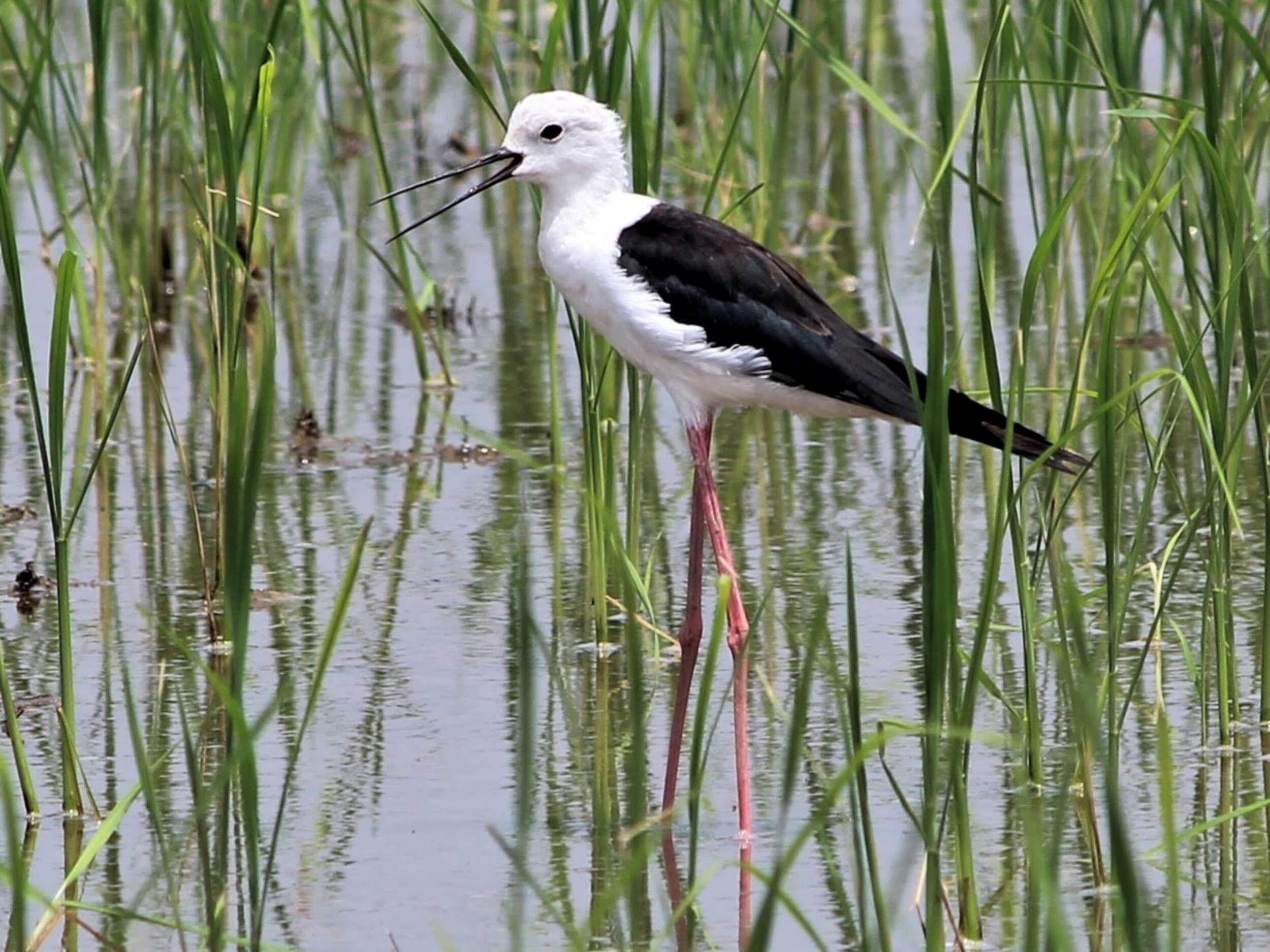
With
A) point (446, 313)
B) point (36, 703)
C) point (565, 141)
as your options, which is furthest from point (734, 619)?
point (446, 313)

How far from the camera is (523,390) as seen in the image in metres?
7.58

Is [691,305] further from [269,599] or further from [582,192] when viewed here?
[269,599]

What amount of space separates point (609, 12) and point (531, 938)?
6839mm

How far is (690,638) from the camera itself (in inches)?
201

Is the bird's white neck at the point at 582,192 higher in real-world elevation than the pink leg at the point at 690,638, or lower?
higher

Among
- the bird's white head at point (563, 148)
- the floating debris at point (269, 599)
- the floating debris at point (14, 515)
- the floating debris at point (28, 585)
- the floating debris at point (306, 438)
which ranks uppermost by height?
the bird's white head at point (563, 148)

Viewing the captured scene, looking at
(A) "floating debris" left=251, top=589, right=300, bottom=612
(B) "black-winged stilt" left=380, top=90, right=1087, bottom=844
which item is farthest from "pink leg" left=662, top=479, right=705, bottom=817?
(A) "floating debris" left=251, top=589, right=300, bottom=612

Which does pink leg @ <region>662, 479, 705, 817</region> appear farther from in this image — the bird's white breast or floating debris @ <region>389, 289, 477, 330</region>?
floating debris @ <region>389, 289, 477, 330</region>

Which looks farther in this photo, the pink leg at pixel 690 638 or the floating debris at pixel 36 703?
the floating debris at pixel 36 703

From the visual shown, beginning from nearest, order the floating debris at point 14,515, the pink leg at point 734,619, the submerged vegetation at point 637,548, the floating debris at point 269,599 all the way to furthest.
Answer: the submerged vegetation at point 637,548 < the pink leg at point 734,619 < the floating debris at point 269,599 < the floating debris at point 14,515

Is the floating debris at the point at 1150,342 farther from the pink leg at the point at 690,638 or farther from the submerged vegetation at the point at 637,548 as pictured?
the pink leg at the point at 690,638

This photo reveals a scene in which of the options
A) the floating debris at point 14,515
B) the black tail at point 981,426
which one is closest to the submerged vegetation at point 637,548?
the floating debris at point 14,515

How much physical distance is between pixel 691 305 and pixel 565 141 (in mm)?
452

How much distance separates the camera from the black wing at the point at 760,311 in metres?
5.04
